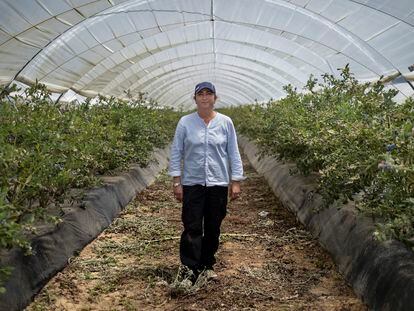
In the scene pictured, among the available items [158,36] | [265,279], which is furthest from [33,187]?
[158,36]

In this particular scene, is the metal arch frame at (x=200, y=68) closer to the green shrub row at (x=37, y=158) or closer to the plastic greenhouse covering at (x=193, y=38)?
the plastic greenhouse covering at (x=193, y=38)

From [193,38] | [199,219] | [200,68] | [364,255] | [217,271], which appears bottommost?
[217,271]

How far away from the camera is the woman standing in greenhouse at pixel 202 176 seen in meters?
4.22

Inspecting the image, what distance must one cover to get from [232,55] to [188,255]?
→ 13.7 meters

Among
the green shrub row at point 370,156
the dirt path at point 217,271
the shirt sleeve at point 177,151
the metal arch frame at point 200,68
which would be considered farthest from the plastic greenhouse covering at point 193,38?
the shirt sleeve at point 177,151

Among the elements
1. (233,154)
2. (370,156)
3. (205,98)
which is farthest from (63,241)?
(370,156)

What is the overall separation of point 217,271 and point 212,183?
0.83 meters

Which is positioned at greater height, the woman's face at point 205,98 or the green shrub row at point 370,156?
the woman's face at point 205,98

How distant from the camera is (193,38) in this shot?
14.4 meters

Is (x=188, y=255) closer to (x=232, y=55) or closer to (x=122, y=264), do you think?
(x=122, y=264)

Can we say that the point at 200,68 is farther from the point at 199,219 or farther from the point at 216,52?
the point at 199,219

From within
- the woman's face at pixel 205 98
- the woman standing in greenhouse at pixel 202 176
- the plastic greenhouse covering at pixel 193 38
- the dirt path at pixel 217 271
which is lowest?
the dirt path at pixel 217 271

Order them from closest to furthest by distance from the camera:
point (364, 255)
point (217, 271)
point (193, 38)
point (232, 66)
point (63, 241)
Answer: point (364, 255)
point (217, 271)
point (63, 241)
point (193, 38)
point (232, 66)

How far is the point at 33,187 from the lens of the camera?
4.11 m
